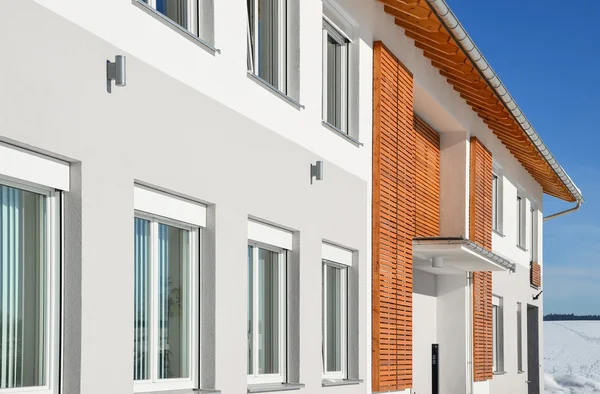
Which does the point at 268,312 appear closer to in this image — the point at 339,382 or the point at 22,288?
the point at 339,382

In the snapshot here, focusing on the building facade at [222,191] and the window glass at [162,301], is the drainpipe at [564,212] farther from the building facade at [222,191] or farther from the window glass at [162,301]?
the window glass at [162,301]

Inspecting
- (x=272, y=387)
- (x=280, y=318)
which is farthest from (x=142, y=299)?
(x=280, y=318)

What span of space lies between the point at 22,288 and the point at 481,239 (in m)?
17.5

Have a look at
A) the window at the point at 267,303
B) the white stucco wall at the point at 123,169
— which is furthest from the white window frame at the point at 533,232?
the window at the point at 267,303

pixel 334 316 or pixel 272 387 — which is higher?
pixel 334 316

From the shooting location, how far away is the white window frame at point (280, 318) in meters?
11.6

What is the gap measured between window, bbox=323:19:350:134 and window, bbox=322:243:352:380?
5.73 ft

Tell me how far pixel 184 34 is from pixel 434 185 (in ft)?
43.9

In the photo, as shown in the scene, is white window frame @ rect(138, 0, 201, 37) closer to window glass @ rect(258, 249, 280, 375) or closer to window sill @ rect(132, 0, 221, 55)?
window sill @ rect(132, 0, 221, 55)

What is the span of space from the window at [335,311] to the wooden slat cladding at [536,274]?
19215 mm

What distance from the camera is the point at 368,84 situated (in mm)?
15586

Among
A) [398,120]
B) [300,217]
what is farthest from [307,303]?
[398,120]

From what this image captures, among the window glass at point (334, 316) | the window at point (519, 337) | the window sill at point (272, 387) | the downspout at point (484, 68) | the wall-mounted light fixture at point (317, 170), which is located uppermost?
the downspout at point (484, 68)

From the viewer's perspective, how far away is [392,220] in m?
16.5
